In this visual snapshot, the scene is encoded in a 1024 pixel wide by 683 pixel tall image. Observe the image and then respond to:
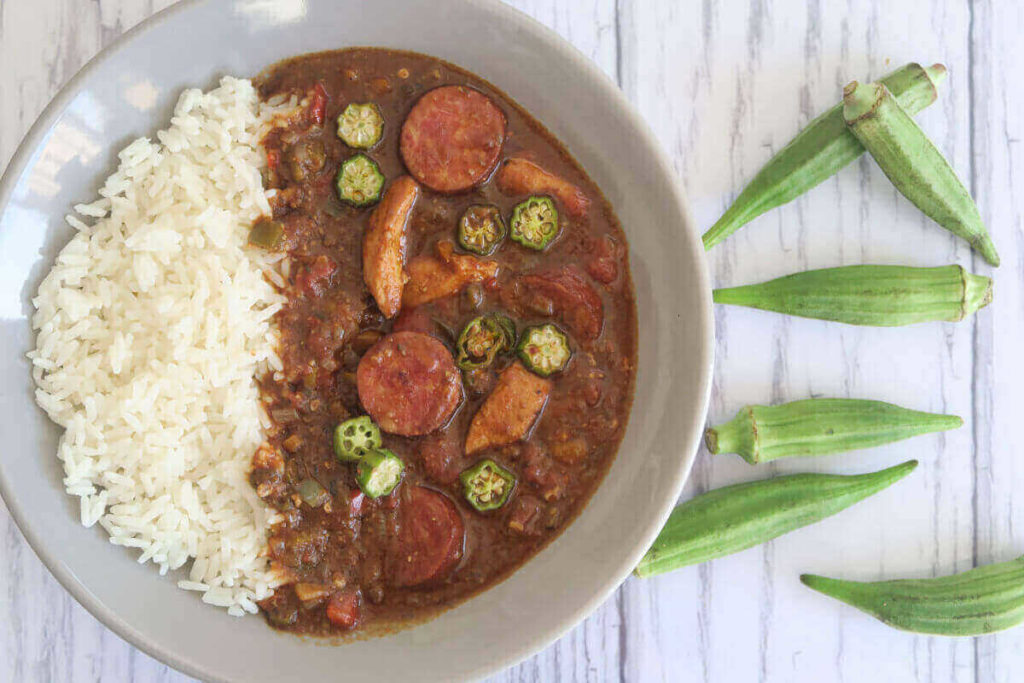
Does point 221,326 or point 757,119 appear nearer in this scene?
point 221,326

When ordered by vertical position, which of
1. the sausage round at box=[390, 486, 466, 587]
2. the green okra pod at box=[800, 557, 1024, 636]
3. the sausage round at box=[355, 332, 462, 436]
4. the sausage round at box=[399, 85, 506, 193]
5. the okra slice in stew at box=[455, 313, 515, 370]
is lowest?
the green okra pod at box=[800, 557, 1024, 636]

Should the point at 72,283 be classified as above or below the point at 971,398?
above

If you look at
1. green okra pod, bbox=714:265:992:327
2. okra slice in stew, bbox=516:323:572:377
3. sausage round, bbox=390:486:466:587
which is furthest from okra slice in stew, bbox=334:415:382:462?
green okra pod, bbox=714:265:992:327

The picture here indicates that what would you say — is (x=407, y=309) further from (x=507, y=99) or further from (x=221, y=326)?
(x=507, y=99)

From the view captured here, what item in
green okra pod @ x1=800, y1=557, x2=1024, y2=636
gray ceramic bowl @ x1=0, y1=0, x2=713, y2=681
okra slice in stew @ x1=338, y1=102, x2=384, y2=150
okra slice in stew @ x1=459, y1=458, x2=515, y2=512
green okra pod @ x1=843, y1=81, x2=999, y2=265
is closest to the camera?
gray ceramic bowl @ x1=0, y1=0, x2=713, y2=681

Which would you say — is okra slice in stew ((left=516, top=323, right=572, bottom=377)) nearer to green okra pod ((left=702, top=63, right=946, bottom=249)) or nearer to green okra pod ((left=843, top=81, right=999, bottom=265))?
green okra pod ((left=702, top=63, right=946, bottom=249))

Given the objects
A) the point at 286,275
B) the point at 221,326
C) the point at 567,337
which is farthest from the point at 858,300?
the point at 221,326

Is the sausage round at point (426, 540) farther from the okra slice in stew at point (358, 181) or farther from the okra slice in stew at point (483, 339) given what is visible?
the okra slice in stew at point (358, 181)

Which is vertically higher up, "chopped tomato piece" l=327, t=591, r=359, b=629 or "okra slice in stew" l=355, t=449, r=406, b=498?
"okra slice in stew" l=355, t=449, r=406, b=498
